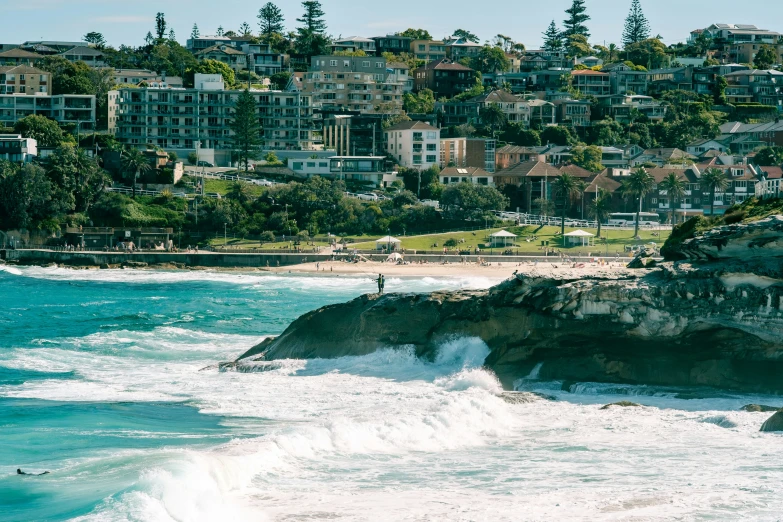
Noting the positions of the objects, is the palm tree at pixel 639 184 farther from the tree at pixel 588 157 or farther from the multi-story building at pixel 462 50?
the multi-story building at pixel 462 50

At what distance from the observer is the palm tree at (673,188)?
98438mm

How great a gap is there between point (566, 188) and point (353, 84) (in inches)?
1669

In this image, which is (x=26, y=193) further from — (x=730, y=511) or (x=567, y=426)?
(x=730, y=511)

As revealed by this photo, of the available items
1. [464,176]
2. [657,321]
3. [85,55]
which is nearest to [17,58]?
[85,55]

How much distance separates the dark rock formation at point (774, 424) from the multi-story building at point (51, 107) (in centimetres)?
9514

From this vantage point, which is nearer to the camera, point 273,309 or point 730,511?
point 730,511

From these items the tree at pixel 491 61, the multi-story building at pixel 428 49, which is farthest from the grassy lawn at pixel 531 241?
the multi-story building at pixel 428 49

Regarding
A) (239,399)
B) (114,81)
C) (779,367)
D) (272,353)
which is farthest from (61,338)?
(114,81)

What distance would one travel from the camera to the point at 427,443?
28.9 meters

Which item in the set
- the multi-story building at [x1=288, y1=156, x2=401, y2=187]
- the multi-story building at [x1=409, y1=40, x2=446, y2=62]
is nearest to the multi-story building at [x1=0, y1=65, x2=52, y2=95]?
the multi-story building at [x1=288, y1=156, x2=401, y2=187]

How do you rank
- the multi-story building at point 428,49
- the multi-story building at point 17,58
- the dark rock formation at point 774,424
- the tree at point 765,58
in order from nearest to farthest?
the dark rock formation at point 774,424 < the multi-story building at point 17,58 < the tree at point 765,58 < the multi-story building at point 428,49

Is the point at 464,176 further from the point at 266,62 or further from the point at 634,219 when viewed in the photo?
the point at 266,62

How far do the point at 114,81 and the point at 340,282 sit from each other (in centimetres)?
7148

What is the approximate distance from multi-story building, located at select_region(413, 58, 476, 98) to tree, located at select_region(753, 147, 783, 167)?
40.3 m
